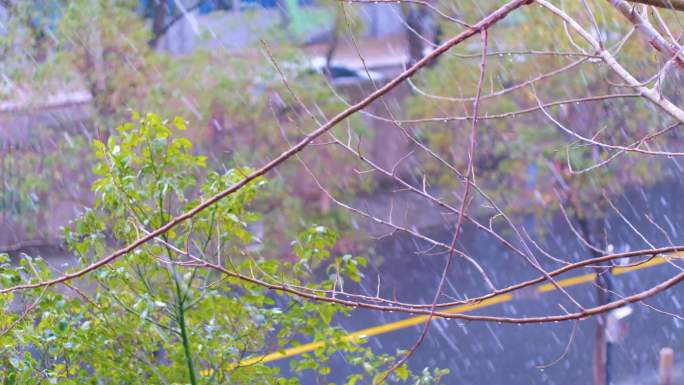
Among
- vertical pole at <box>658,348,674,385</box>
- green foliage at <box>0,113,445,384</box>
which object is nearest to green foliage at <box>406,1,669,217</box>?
vertical pole at <box>658,348,674,385</box>

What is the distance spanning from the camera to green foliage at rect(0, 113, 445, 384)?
4.29 metres

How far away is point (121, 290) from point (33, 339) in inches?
25.4

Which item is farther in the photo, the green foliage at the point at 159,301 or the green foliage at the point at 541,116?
the green foliage at the point at 541,116

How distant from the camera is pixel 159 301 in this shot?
411 cm

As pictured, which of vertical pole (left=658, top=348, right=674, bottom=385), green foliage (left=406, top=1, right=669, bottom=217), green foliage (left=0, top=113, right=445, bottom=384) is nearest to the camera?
green foliage (left=0, top=113, right=445, bottom=384)

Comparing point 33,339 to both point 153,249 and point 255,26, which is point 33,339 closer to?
point 153,249

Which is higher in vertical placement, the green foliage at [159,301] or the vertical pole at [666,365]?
the green foliage at [159,301]

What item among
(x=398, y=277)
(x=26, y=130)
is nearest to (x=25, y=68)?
(x=26, y=130)

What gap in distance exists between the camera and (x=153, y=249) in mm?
4488

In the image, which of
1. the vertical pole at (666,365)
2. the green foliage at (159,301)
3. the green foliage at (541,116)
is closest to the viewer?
the green foliage at (159,301)

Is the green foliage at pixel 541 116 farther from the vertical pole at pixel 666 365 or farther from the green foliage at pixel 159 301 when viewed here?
the green foliage at pixel 159 301

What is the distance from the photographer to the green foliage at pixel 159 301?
429cm

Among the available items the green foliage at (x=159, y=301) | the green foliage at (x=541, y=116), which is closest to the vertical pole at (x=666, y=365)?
the green foliage at (x=541, y=116)

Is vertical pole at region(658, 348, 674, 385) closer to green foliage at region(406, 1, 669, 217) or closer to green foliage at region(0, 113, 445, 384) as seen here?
green foliage at region(406, 1, 669, 217)
